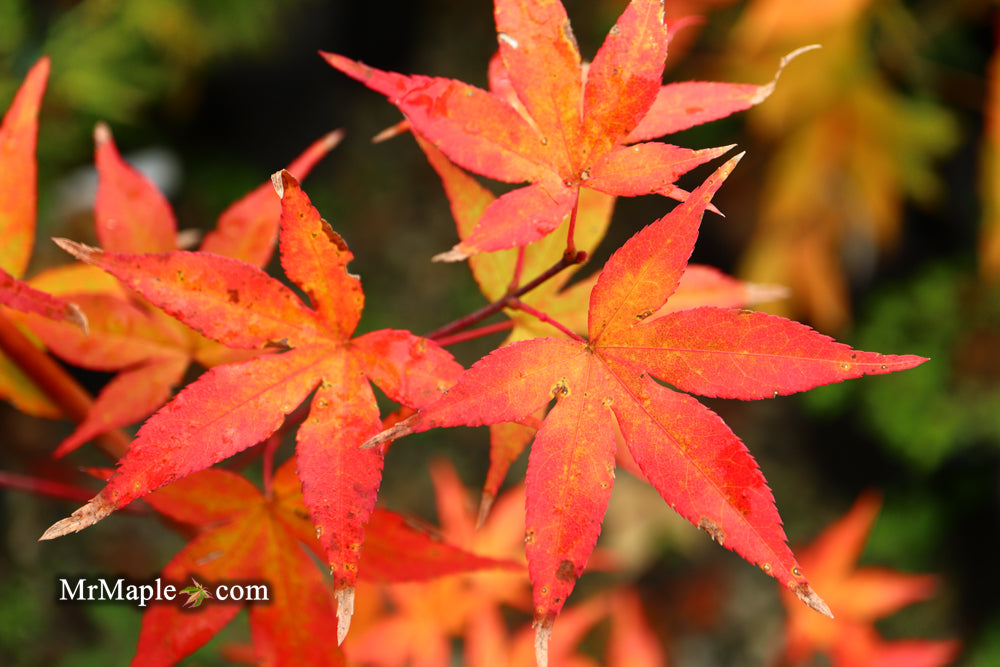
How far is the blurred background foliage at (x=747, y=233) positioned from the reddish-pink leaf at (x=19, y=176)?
1.06 metres

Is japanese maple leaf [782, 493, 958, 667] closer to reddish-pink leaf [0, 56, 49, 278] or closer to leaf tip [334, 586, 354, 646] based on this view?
leaf tip [334, 586, 354, 646]

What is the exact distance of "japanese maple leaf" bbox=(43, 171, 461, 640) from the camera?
0.32 meters

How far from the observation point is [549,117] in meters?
0.39

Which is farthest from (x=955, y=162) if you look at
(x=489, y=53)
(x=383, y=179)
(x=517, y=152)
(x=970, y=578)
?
(x=517, y=152)

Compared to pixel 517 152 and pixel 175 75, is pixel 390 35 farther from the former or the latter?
pixel 517 152

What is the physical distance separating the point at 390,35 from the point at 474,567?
230 centimetres

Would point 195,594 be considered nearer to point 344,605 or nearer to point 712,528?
point 344,605

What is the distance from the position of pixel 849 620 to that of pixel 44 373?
0.94 m

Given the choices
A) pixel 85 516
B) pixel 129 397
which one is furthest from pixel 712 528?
pixel 129 397

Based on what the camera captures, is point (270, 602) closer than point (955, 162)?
Yes

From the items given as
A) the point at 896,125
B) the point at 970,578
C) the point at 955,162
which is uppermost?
the point at 896,125

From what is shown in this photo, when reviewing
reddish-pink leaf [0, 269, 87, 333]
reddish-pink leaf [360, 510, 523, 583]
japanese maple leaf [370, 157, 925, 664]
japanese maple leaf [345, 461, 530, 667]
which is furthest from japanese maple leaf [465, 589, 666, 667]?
reddish-pink leaf [0, 269, 87, 333]

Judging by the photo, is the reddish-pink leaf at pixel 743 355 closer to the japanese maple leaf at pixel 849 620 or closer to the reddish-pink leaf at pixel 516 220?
the reddish-pink leaf at pixel 516 220

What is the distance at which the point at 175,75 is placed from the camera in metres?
1.80
